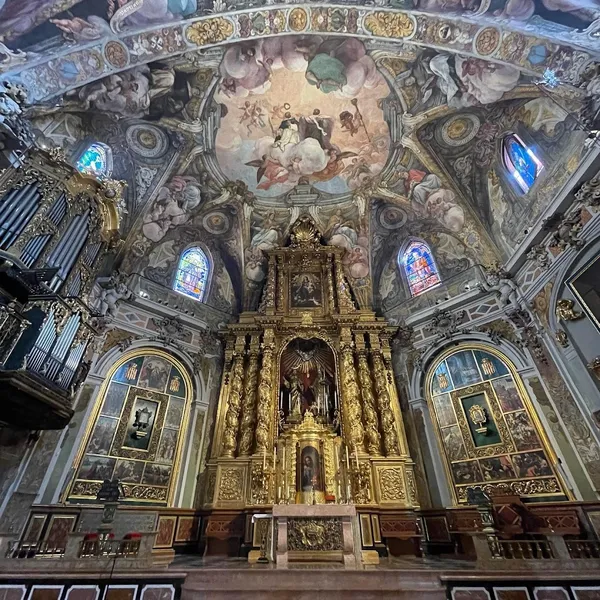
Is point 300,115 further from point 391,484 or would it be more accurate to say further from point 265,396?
point 391,484

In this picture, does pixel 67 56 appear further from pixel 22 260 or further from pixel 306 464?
pixel 306 464

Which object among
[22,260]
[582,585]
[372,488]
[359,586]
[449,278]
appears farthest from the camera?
[449,278]

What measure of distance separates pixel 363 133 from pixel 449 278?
7086 millimetres

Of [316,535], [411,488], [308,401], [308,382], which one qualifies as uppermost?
[308,382]

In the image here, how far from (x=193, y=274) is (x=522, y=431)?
45.4ft

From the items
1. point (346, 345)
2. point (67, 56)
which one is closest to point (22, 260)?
point (67, 56)

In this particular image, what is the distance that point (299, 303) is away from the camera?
1570 cm

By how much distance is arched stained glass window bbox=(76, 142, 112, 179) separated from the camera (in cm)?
1152

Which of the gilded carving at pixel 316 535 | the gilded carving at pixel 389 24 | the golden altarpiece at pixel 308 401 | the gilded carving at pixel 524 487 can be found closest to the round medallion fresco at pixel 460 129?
the gilded carving at pixel 389 24

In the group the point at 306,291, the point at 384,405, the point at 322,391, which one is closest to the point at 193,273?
the point at 306,291

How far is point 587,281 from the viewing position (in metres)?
8.65

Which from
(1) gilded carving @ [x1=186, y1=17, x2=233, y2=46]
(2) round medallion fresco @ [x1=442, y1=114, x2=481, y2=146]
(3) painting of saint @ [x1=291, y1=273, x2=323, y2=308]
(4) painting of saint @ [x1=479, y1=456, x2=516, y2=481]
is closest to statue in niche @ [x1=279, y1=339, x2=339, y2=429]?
(3) painting of saint @ [x1=291, y1=273, x2=323, y2=308]

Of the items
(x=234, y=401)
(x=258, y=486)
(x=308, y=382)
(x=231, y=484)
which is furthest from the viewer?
(x=308, y=382)

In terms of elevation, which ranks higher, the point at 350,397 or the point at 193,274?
the point at 193,274
